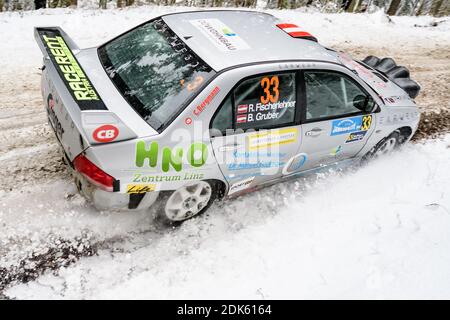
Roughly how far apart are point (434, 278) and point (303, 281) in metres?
1.23

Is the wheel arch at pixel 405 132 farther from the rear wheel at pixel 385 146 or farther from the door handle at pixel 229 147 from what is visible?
the door handle at pixel 229 147

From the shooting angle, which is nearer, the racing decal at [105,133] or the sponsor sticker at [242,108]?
the racing decal at [105,133]

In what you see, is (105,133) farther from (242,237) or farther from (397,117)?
(397,117)

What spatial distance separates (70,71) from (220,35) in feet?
4.69

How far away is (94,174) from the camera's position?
125 inches

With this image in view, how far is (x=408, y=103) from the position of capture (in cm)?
504

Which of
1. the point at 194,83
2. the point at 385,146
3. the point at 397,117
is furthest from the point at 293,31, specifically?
the point at 385,146

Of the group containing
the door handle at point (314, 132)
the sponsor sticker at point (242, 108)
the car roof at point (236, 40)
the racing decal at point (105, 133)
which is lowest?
the door handle at point (314, 132)

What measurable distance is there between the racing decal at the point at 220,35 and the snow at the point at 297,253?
1691mm

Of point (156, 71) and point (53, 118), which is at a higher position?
point (156, 71)

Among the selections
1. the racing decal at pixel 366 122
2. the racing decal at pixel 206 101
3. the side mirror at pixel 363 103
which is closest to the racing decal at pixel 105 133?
the racing decal at pixel 206 101

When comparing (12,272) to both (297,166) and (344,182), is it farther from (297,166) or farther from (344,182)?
(344,182)

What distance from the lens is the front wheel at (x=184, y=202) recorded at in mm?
3736

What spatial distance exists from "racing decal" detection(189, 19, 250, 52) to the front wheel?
4.26 feet
